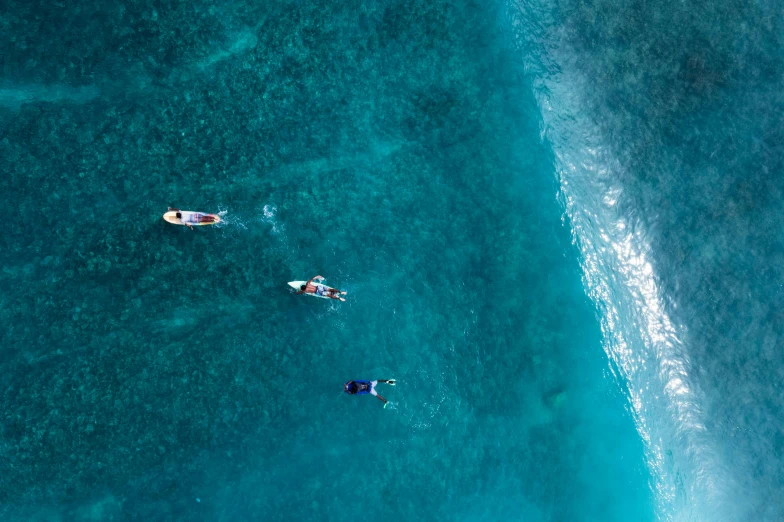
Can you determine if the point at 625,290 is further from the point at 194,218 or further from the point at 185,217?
the point at 185,217

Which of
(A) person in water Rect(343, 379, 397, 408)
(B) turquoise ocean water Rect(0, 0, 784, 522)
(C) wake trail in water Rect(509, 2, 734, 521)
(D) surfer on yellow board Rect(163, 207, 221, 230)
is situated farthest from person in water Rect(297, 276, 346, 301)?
(C) wake trail in water Rect(509, 2, 734, 521)

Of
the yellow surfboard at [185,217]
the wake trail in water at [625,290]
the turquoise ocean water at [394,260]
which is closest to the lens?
the yellow surfboard at [185,217]

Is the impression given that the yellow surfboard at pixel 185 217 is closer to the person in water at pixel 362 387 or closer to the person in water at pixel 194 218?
the person in water at pixel 194 218

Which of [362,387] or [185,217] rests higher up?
[185,217]

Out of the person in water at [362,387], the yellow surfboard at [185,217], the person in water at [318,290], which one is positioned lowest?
the person in water at [362,387]

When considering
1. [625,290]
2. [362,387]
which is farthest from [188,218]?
[625,290]

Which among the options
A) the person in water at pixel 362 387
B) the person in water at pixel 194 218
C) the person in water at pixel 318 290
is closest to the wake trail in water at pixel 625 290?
the person in water at pixel 362 387

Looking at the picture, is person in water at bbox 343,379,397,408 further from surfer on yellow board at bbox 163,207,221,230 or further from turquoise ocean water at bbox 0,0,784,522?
surfer on yellow board at bbox 163,207,221,230
